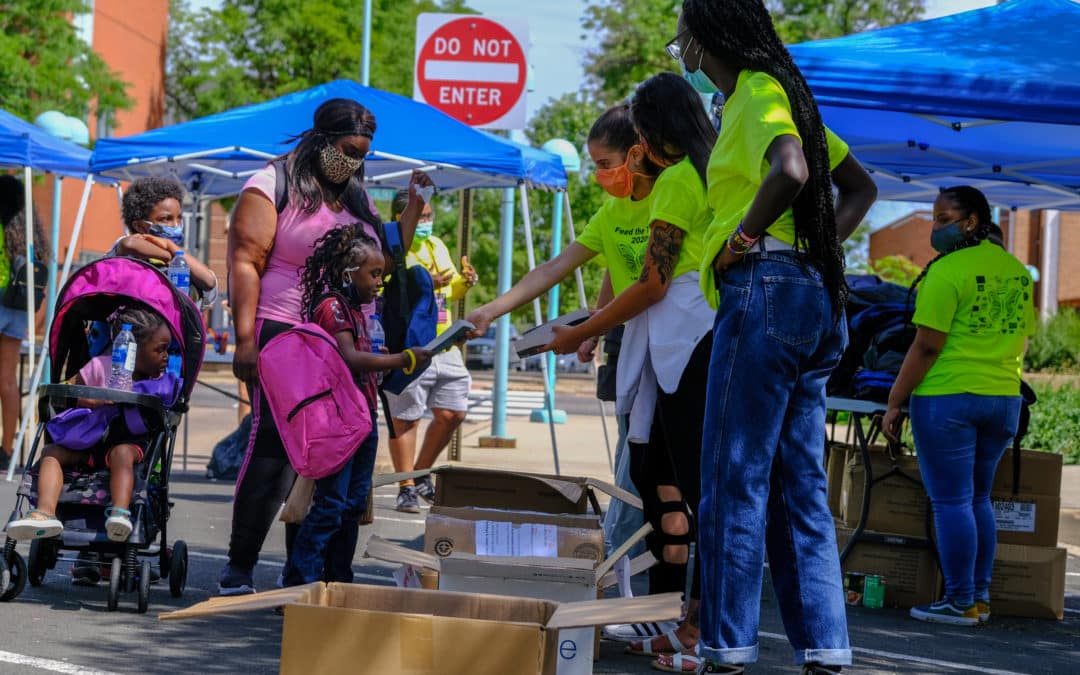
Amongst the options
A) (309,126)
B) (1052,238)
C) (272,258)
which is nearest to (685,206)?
(272,258)

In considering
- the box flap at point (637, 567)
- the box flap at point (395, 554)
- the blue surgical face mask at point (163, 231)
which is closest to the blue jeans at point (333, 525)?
the box flap at point (395, 554)

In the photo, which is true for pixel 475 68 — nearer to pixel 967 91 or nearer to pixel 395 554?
pixel 967 91

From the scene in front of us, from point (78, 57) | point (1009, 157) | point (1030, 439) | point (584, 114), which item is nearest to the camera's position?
point (1009, 157)

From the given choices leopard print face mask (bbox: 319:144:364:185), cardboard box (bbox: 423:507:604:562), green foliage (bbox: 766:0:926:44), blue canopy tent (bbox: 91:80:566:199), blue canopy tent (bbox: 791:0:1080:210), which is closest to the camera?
cardboard box (bbox: 423:507:604:562)

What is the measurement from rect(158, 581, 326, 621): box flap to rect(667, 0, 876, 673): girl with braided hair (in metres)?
1.24

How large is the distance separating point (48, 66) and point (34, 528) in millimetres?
21649

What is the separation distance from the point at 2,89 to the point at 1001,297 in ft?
69.0

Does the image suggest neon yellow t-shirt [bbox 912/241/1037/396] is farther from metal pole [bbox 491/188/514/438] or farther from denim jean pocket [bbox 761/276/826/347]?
metal pole [bbox 491/188/514/438]

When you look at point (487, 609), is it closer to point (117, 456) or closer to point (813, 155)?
point (813, 155)

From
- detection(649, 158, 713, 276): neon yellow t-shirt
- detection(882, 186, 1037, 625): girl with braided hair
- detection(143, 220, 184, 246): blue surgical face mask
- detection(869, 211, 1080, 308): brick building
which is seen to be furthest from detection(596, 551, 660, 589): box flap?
detection(869, 211, 1080, 308): brick building

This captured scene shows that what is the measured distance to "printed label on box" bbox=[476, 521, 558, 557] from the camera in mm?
4770

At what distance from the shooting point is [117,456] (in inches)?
224

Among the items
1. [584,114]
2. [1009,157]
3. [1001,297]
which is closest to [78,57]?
[584,114]

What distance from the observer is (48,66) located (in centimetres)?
2530
